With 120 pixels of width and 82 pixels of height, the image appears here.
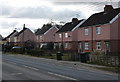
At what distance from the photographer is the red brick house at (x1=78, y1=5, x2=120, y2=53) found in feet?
138

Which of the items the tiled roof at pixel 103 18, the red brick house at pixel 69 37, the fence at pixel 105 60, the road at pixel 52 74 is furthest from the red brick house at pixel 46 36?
the road at pixel 52 74

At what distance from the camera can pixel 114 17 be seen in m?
42.6

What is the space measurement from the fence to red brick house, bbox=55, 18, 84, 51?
29.2 metres

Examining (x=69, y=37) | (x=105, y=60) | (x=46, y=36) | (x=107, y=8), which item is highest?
(x=107, y=8)

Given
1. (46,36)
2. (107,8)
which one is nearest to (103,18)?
(107,8)

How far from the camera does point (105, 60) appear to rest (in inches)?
971

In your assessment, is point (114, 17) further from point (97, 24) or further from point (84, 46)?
point (84, 46)

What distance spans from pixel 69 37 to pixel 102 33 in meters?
17.1

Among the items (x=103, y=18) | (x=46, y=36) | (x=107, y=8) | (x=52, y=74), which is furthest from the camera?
(x=46, y=36)

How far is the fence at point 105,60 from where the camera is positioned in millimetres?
23119

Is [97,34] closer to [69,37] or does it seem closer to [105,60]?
[69,37]

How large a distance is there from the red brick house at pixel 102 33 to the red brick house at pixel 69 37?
20.9 ft

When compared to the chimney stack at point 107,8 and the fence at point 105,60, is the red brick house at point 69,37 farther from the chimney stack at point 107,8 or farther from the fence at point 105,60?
the fence at point 105,60

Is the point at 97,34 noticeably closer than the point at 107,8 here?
Yes
